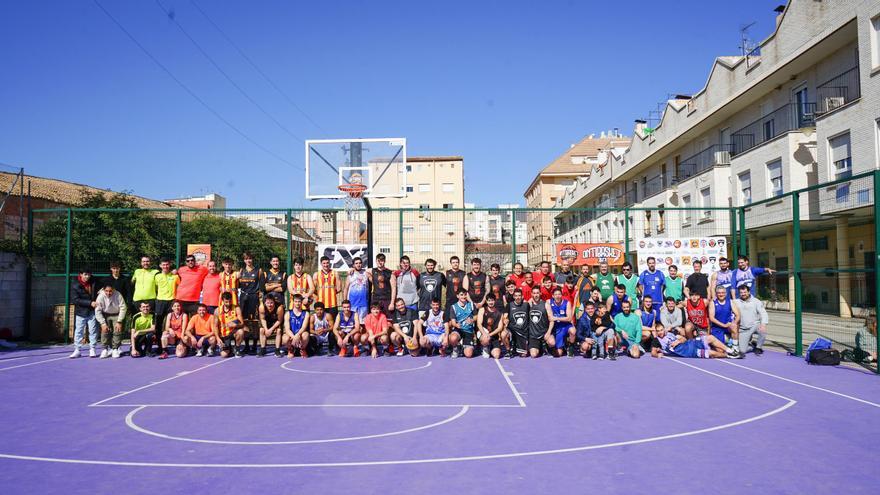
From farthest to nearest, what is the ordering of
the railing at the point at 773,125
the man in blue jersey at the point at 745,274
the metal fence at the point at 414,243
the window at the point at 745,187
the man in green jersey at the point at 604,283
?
the window at the point at 745,187, the railing at the point at 773,125, the man in green jersey at the point at 604,283, the metal fence at the point at 414,243, the man in blue jersey at the point at 745,274

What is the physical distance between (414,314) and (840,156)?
1512 cm

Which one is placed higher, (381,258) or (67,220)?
(67,220)

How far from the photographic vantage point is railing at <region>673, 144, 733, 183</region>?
25828 millimetres

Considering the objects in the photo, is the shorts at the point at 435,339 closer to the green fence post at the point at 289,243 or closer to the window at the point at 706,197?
the green fence post at the point at 289,243

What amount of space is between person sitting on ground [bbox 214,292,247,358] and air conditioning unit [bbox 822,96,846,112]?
1852 centimetres

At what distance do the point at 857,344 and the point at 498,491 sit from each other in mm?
8909

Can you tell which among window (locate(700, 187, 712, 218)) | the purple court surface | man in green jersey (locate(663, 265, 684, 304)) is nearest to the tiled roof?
the purple court surface

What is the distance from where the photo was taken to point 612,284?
1291 cm

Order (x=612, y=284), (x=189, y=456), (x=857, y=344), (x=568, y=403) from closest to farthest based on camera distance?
(x=189, y=456) < (x=568, y=403) < (x=857, y=344) < (x=612, y=284)

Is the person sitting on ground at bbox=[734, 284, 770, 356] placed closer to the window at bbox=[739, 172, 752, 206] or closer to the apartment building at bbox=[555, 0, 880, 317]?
the apartment building at bbox=[555, 0, 880, 317]

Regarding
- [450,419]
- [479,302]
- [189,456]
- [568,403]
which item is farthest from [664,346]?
[189,456]

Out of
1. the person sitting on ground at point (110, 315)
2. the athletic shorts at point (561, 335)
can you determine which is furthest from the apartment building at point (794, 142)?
the person sitting on ground at point (110, 315)

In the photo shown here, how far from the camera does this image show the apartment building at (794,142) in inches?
663

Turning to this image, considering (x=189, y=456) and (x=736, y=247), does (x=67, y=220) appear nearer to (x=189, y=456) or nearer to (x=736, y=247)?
(x=189, y=456)
